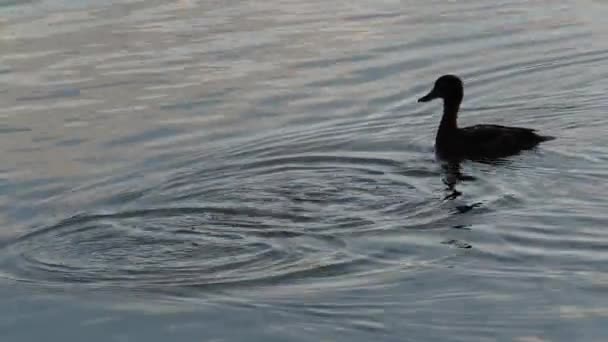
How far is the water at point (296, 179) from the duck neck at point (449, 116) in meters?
0.27

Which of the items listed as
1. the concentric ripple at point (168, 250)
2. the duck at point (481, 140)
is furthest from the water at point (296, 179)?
the duck at point (481, 140)

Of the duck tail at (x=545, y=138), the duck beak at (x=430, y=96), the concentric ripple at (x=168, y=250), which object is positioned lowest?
the concentric ripple at (x=168, y=250)

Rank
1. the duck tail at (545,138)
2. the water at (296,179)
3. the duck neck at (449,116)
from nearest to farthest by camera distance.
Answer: the water at (296,179), the duck tail at (545,138), the duck neck at (449,116)

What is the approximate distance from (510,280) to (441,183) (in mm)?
3568

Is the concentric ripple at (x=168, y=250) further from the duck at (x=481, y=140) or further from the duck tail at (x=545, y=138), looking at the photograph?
the duck tail at (x=545, y=138)

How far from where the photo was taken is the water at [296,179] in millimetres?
9594

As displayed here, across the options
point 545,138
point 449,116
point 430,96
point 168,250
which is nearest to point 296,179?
point 168,250

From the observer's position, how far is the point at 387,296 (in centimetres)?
971

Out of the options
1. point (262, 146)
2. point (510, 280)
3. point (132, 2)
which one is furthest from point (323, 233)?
point (132, 2)

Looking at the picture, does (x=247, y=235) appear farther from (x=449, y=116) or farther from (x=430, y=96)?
(x=430, y=96)

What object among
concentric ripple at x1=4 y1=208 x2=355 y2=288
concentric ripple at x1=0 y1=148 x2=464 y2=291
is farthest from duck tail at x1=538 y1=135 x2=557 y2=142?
concentric ripple at x1=4 y1=208 x2=355 y2=288

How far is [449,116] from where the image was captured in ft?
50.8

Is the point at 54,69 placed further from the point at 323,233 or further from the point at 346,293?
the point at 346,293

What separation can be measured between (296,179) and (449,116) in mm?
2859
